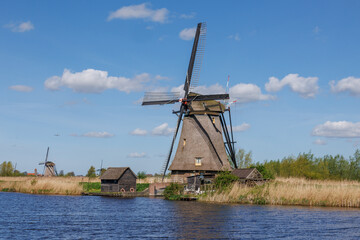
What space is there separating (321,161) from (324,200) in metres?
30.8

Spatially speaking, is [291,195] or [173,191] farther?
[173,191]

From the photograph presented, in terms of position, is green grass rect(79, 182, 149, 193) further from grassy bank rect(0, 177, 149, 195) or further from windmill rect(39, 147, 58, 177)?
windmill rect(39, 147, 58, 177)

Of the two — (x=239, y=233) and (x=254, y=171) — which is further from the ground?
(x=254, y=171)

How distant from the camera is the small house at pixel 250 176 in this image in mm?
38125

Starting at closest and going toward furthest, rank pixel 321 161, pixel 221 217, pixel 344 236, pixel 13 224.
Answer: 1. pixel 344 236
2. pixel 13 224
3. pixel 221 217
4. pixel 321 161

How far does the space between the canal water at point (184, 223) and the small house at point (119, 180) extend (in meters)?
18.2

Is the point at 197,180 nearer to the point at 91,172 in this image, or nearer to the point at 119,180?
the point at 119,180

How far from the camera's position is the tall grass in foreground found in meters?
29.9

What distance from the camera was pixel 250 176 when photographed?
126 feet

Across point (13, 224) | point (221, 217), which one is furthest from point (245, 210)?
point (13, 224)

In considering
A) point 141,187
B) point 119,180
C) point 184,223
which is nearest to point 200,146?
point 119,180

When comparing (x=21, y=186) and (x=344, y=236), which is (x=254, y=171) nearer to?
(x=344, y=236)

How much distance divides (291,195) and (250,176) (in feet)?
23.0

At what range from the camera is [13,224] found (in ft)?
72.4
